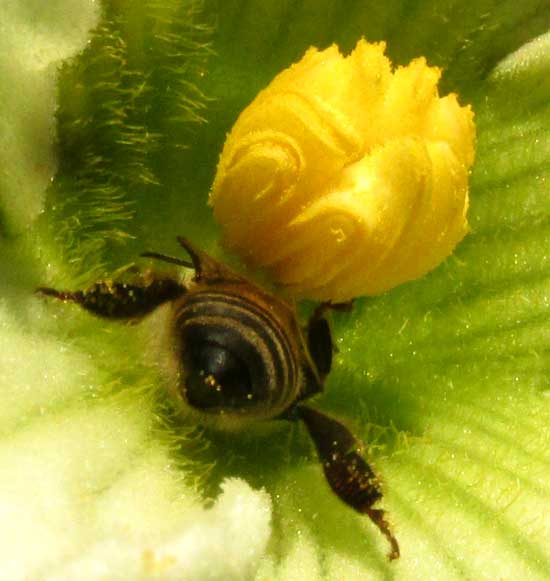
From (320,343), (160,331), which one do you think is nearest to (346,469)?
(320,343)

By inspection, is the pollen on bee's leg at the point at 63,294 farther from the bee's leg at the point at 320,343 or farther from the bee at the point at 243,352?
the bee's leg at the point at 320,343

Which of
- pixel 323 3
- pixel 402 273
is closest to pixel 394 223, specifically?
pixel 402 273

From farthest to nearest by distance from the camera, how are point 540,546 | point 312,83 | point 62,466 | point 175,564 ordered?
point 540,546 < point 312,83 < point 62,466 < point 175,564

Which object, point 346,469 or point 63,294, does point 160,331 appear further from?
point 346,469

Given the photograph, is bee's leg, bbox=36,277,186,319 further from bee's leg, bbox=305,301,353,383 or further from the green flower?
bee's leg, bbox=305,301,353,383

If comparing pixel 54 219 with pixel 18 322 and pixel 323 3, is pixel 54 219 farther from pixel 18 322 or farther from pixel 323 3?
pixel 323 3

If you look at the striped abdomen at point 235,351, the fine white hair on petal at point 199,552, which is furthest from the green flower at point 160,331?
the striped abdomen at point 235,351

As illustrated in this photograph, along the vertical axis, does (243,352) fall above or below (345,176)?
below
